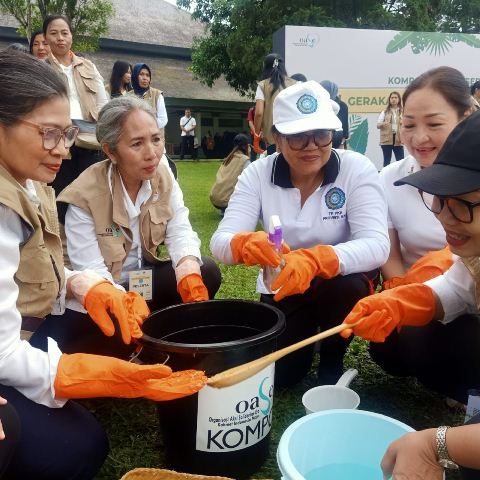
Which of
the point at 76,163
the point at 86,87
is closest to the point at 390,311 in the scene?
the point at 76,163

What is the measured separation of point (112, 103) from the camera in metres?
1.93

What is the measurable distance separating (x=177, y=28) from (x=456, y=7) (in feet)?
48.2

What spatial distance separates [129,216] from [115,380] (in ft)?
2.88

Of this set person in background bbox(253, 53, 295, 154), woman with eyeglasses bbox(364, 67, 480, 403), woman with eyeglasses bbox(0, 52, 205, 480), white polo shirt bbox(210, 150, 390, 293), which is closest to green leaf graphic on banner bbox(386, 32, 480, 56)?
person in background bbox(253, 53, 295, 154)

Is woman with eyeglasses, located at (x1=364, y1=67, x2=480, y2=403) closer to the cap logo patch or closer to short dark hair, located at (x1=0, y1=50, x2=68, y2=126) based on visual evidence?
the cap logo patch

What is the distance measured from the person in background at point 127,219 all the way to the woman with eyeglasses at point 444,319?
2.40ft

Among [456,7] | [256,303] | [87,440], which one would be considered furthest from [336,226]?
[456,7]

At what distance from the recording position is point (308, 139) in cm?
183

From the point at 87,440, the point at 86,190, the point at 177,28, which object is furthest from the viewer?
the point at 177,28

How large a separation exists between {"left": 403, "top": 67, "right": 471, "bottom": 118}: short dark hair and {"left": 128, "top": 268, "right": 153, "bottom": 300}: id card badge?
1.27m

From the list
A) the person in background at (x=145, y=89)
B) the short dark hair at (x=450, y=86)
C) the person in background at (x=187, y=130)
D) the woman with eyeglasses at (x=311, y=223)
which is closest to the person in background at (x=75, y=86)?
the person in background at (x=145, y=89)

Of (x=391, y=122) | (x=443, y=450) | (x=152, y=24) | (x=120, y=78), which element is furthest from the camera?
(x=152, y=24)

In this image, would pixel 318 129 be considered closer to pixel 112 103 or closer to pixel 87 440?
pixel 112 103

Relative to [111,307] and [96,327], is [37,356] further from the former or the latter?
[96,327]
